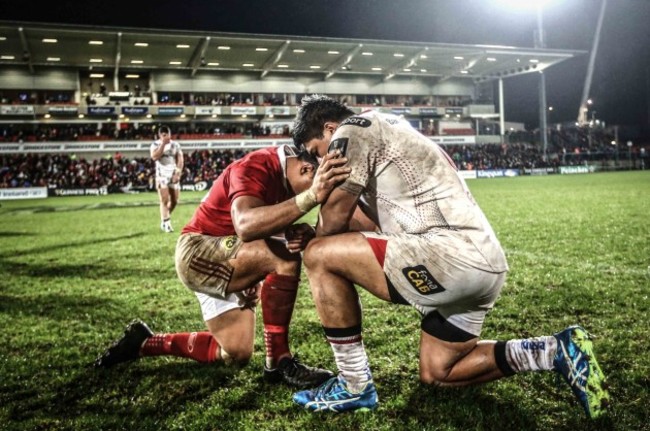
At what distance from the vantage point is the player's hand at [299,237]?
2.89m

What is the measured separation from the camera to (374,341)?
12.1ft

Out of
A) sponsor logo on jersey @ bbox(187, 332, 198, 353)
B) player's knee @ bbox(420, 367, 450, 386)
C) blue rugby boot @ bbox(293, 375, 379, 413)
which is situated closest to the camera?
blue rugby boot @ bbox(293, 375, 379, 413)

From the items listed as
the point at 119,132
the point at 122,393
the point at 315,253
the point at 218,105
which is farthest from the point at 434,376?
the point at 218,105

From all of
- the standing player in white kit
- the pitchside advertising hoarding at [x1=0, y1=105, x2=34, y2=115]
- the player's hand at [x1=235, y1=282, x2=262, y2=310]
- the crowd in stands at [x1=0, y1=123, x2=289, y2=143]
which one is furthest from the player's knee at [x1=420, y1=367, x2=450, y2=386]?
the pitchside advertising hoarding at [x1=0, y1=105, x2=34, y2=115]

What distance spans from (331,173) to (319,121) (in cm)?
54

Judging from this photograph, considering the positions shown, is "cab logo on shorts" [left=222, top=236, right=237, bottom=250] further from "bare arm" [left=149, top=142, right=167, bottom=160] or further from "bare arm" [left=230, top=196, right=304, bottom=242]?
"bare arm" [left=149, top=142, right=167, bottom=160]

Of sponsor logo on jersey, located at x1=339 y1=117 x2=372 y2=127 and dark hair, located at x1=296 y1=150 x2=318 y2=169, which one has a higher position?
sponsor logo on jersey, located at x1=339 y1=117 x2=372 y2=127

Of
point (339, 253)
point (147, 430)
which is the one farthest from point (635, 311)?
point (147, 430)

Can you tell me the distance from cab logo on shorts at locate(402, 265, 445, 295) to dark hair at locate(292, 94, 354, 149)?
0.98 meters

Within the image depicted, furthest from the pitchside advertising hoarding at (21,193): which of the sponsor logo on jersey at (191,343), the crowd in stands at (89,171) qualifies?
the sponsor logo on jersey at (191,343)

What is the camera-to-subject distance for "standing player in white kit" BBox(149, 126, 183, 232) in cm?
1141

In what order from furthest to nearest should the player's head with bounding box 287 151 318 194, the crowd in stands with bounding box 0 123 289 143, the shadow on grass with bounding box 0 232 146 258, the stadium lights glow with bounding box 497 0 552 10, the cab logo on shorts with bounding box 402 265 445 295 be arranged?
1. the stadium lights glow with bounding box 497 0 552 10
2. the crowd in stands with bounding box 0 123 289 143
3. the shadow on grass with bounding box 0 232 146 258
4. the player's head with bounding box 287 151 318 194
5. the cab logo on shorts with bounding box 402 265 445 295

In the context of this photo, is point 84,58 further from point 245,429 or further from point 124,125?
point 245,429

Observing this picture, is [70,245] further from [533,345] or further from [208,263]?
[533,345]
